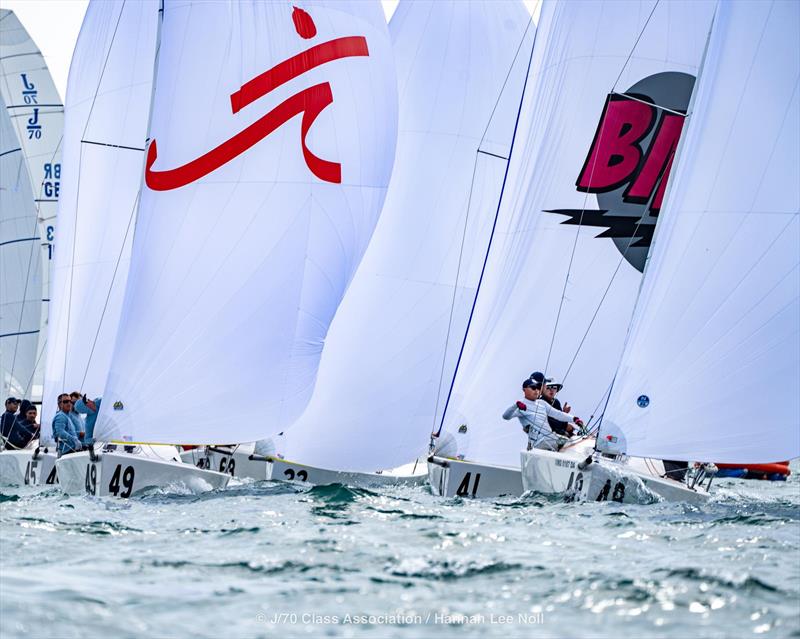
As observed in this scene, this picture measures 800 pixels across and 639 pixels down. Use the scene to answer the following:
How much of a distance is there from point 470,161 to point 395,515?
7615mm

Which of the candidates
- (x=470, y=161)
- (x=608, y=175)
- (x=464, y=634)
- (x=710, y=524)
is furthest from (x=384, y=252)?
(x=464, y=634)

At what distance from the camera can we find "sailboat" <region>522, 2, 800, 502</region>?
438 inches

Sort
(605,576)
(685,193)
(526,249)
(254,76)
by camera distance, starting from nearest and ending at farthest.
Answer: (605,576), (685,193), (254,76), (526,249)

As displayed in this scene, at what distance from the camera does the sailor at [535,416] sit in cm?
1276

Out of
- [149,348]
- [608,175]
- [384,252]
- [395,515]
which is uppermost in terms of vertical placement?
[608,175]

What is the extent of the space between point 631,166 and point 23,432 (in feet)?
26.1

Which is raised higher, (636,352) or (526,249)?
(526,249)

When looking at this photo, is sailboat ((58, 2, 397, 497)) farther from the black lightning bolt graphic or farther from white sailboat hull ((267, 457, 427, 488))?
the black lightning bolt graphic

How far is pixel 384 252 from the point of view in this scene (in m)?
16.1

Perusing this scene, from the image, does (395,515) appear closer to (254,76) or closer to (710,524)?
(710,524)

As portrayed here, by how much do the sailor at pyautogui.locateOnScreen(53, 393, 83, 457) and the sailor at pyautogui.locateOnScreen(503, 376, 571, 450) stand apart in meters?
4.49

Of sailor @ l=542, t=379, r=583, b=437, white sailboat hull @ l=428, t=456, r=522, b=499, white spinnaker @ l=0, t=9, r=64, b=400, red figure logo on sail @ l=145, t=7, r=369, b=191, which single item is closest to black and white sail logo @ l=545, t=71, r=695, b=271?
sailor @ l=542, t=379, r=583, b=437

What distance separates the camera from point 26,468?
14.1 meters

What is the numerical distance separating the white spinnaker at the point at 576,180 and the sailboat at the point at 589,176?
0.04 feet
